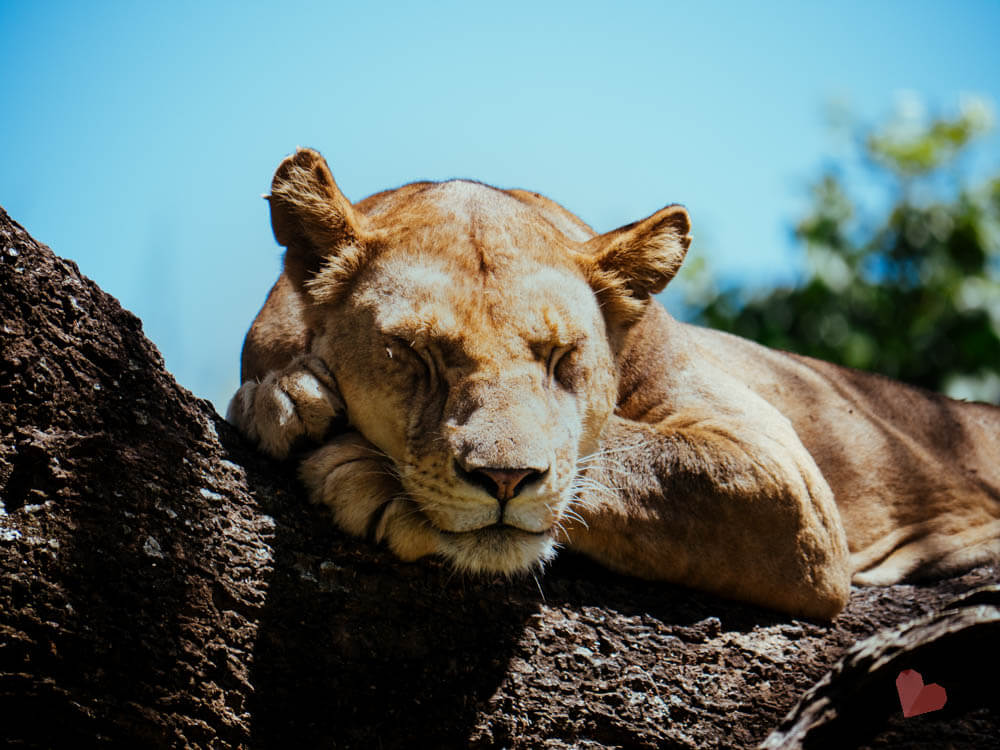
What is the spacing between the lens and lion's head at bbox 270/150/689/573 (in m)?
3.55

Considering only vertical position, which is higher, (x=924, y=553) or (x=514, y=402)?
(x=514, y=402)

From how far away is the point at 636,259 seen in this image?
14.8 ft

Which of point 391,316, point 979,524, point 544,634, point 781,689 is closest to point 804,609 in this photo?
point 781,689

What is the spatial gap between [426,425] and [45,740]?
1.62 m

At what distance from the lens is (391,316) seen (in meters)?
3.93

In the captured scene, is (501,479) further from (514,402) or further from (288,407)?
(288,407)

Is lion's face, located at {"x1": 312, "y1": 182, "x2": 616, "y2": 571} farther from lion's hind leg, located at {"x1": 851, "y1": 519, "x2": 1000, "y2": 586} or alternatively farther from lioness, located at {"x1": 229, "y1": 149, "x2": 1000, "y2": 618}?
lion's hind leg, located at {"x1": 851, "y1": 519, "x2": 1000, "y2": 586}

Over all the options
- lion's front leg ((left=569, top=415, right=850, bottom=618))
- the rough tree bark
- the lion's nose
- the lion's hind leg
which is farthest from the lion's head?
the lion's hind leg

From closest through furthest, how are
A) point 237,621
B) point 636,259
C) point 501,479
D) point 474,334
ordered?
1. point 237,621
2. point 501,479
3. point 474,334
4. point 636,259

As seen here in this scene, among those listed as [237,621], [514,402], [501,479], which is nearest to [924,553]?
[514,402]

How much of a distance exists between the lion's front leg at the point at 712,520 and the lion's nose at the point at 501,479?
61 centimetres

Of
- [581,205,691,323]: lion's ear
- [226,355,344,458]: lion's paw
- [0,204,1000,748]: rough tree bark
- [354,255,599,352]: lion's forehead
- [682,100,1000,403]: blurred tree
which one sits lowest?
[0,204,1000,748]: rough tree bark

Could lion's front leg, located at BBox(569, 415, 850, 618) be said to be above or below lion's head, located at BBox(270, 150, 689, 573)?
below

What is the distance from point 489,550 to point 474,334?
833 mm
